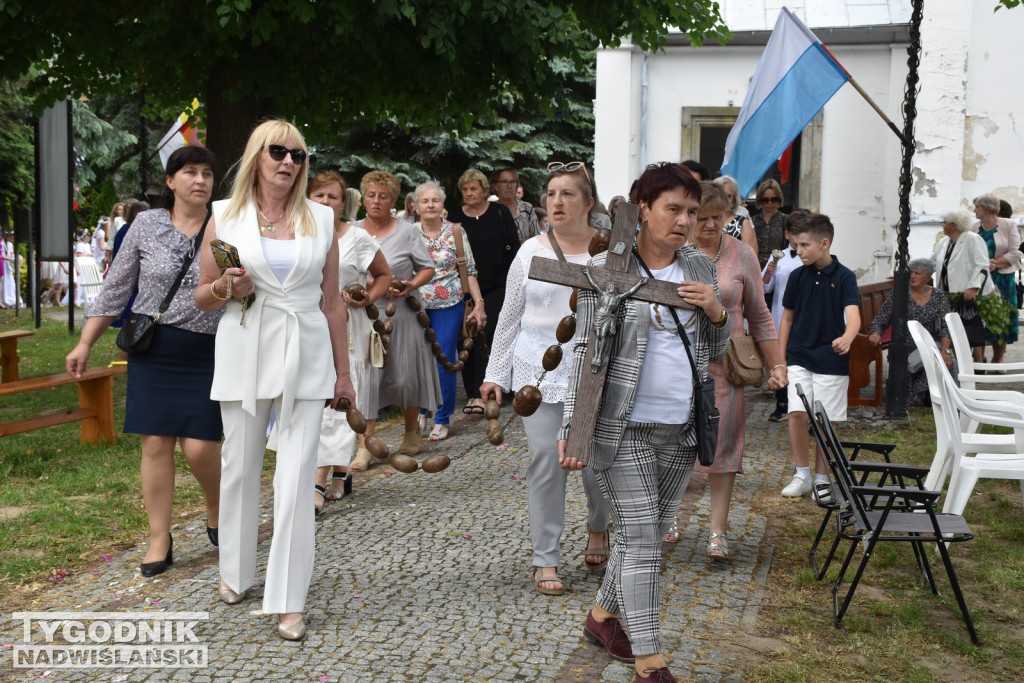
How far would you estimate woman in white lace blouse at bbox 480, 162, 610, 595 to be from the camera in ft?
17.7

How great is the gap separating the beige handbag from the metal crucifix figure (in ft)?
4.23

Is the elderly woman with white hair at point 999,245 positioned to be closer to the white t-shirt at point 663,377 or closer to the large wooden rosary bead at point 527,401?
the large wooden rosary bead at point 527,401

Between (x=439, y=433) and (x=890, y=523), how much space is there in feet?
15.8

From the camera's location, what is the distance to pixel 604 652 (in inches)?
182

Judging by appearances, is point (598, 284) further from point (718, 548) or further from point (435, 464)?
point (718, 548)

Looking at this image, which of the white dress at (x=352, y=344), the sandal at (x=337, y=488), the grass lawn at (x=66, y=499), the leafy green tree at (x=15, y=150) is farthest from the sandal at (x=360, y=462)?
the leafy green tree at (x=15, y=150)

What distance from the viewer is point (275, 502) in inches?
190

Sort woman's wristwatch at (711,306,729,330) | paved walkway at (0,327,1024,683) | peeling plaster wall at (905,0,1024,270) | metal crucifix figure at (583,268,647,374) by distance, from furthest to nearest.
A: peeling plaster wall at (905,0,1024,270), paved walkway at (0,327,1024,683), woman's wristwatch at (711,306,729,330), metal crucifix figure at (583,268,647,374)

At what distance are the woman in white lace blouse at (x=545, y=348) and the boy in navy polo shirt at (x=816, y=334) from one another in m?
2.31

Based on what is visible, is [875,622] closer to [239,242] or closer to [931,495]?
[931,495]

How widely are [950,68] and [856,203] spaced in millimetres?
2475

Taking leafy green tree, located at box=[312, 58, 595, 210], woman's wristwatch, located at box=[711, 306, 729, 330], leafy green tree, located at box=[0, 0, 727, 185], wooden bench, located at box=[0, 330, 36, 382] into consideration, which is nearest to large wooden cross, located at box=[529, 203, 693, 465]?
woman's wristwatch, located at box=[711, 306, 729, 330]

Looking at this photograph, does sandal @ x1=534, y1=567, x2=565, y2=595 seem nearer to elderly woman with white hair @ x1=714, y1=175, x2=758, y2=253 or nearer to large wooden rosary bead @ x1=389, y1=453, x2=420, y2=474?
large wooden rosary bead @ x1=389, y1=453, x2=420, y2=474

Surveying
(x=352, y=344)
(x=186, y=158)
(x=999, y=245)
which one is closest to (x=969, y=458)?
(x=352, y=344)
